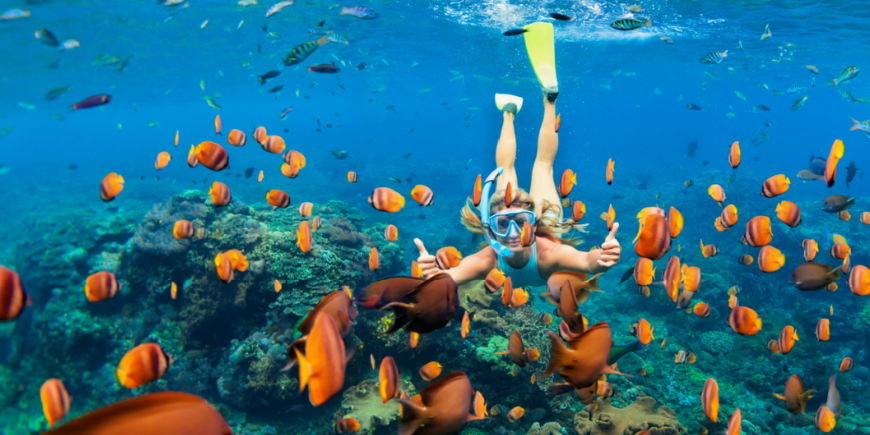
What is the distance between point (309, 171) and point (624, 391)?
3576 centimetres

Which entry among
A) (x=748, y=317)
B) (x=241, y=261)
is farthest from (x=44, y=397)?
(x=748, y=317)

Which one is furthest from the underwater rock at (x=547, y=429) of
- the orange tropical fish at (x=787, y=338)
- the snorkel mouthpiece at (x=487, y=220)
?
the orange tropical fish at (x=787, y=338)

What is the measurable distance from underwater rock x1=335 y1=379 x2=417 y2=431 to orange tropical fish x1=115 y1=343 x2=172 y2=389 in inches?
134

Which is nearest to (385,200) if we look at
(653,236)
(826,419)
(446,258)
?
(446,258)

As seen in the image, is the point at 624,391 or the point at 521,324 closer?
the point at 624,391

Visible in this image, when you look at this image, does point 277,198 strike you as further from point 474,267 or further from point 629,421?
point 629,421

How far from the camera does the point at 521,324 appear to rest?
739 centimetres

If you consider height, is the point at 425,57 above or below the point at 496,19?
below

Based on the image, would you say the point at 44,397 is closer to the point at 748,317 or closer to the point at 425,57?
the point at 748,317

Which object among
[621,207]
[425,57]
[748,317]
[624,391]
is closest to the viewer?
[748,317]

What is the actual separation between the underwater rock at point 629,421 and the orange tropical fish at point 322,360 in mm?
4833

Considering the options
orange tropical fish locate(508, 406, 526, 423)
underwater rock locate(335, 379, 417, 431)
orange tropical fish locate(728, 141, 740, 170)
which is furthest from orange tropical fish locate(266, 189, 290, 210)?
orange tropical fish locate(728, 141, 740, 170)

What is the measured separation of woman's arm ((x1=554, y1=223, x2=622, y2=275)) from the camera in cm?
338

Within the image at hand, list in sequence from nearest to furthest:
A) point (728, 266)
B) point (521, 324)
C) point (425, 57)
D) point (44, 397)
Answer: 1. point (44, 397)
2. point (521, 324)
3. point (728, 266)
4. point (425, 57)
